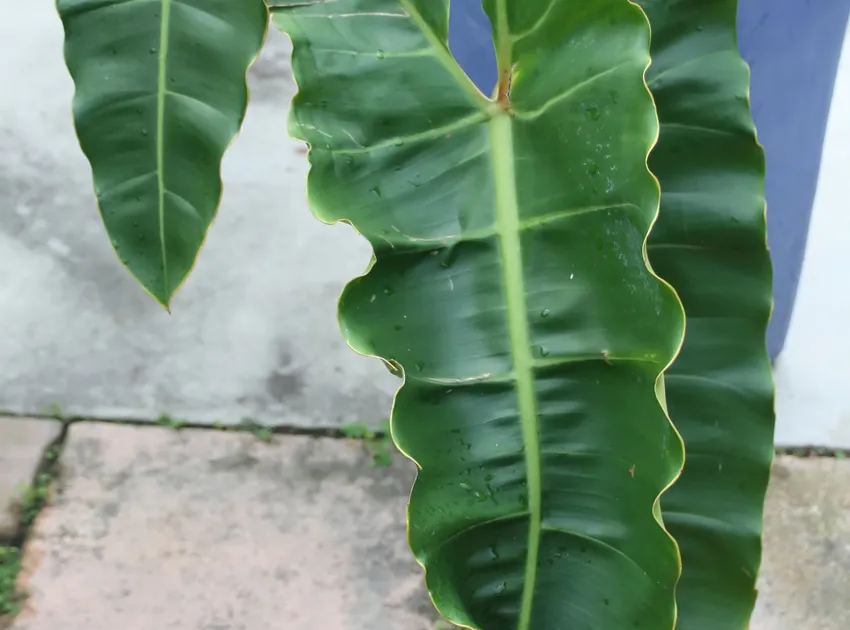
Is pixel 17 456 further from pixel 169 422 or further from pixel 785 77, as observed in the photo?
pixel 785 77

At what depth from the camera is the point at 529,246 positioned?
0.51 m

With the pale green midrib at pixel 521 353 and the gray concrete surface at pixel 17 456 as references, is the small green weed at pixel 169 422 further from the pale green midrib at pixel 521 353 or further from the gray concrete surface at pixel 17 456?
the pale green midrib at pixel 521 353

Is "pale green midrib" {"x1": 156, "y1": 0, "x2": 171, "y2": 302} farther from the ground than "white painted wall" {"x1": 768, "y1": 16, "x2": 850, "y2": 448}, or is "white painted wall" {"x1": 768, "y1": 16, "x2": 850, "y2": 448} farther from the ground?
"pale green midrib" {"x1": 156, "y1": 0, "x2": 171, "y2": 302}

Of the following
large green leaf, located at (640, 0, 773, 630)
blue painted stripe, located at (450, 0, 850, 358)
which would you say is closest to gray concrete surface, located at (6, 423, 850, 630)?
blue painted stripe, located at (450, 0, 850, 358)

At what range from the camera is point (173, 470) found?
137 centimetres

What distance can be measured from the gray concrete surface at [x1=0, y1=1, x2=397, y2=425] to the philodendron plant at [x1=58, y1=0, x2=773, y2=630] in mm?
867

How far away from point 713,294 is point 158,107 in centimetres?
46

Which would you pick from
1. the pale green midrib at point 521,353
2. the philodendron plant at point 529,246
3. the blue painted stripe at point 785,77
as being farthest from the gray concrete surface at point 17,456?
the pale green midrib at point 521,353

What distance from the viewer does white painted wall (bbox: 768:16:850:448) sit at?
1407 millimetres

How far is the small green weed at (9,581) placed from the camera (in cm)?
119

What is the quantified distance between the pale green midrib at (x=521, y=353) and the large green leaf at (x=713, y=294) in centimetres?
16

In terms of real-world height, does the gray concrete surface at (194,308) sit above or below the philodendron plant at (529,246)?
below

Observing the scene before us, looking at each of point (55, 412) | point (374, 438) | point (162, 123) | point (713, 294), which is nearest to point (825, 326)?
point (374, 438)

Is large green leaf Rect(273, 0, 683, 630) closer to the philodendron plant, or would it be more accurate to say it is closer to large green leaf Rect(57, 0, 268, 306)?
the philodendron plant
